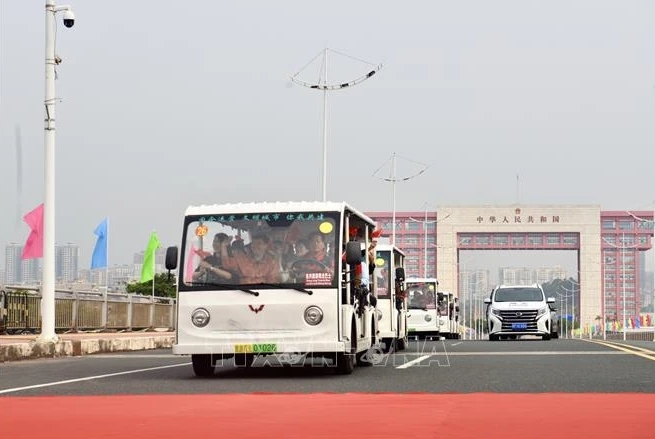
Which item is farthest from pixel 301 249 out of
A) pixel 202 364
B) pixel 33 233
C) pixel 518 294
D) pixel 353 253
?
pixel 518 294

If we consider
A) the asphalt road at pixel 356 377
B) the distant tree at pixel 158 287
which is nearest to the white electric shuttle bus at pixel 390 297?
the asphalt road at pixel 356 377

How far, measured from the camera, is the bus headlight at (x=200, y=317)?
50.5ft

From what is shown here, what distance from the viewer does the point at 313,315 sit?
15234 mm

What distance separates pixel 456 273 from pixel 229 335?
123 metres

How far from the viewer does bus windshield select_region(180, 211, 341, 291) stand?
50.8 feet

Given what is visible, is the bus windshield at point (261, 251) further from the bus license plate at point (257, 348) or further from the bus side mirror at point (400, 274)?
the bus side mirror at point (400, 274)

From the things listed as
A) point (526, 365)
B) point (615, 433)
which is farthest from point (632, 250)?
point (615, 433)

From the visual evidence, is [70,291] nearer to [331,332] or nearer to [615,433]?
[331,332]

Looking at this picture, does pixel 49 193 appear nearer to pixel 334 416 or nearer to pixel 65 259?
pixel 334 416

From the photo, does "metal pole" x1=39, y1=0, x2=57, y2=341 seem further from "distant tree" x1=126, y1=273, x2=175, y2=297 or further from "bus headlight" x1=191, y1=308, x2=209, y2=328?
"distant tree" x1=126, y1=273, x2=175, y2=297

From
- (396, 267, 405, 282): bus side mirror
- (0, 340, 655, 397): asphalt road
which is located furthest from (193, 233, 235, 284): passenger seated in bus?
(396, 267, 405, 282): bus side mirror

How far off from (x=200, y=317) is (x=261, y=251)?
1.18 meters

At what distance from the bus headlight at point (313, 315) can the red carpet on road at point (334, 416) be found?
3.41m

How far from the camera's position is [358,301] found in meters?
16.7
